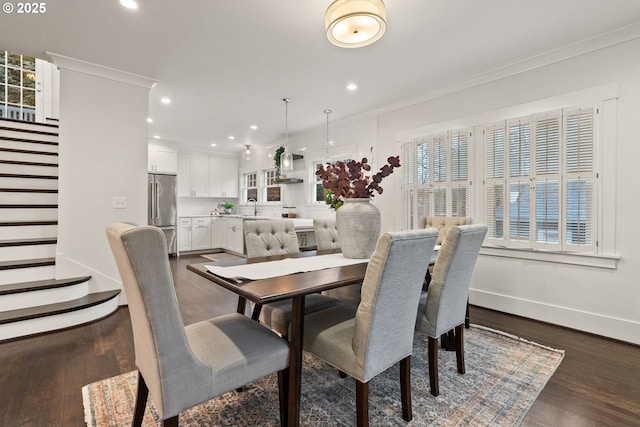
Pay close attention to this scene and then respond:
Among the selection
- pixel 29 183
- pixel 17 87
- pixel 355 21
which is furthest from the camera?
pixel 17 87

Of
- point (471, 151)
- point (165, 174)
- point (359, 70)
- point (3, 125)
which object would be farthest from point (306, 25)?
point (165, 174)

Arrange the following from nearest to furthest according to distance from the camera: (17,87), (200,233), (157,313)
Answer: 1. (157,313)
2. (17,87)
3. (200,233)

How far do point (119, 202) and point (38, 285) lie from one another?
107 centimetres

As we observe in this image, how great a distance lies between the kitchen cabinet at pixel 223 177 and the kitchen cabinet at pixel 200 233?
31.6 inches

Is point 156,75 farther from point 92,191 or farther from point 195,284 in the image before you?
point 195,284

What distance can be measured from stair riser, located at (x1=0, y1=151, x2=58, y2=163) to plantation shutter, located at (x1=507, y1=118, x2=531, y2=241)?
5.60m

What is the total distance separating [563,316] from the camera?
9.48ft

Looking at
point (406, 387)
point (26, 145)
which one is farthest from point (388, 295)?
point (26, 145)

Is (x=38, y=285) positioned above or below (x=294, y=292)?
below

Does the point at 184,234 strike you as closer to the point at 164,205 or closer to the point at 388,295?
the point at 164,205

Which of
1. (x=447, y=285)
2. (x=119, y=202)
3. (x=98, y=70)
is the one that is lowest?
(x=447, y=285)

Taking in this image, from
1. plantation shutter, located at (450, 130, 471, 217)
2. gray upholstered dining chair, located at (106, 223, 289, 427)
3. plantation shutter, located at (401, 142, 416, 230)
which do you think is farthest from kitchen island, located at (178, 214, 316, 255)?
gray upholstered dining chair, located at (106, 223, 289, 427)

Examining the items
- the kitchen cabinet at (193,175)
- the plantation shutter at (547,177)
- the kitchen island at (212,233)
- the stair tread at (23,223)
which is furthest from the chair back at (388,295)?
the kitchen cabinet at (193,175)

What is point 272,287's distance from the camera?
1.36 metres
